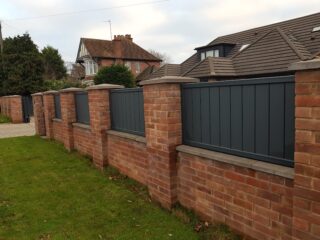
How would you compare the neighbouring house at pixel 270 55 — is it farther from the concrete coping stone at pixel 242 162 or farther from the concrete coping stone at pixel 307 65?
the concrete coping stone at pixel 307 65

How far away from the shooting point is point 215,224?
3.63m

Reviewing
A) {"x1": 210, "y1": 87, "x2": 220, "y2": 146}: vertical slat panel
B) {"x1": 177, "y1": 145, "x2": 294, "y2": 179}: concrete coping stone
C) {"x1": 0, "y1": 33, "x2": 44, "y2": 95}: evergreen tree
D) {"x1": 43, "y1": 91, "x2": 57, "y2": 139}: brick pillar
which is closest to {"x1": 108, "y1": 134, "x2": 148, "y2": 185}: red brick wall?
{"x1": 177, "y1": 145, "x2": 294, "y2": 179}: concrete coping stone

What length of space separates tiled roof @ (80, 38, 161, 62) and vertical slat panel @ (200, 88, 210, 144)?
1306 inches

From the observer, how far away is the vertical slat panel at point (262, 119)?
3.03 m

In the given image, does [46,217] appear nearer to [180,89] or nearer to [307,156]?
[180,89]

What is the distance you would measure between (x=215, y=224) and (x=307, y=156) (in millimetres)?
1578

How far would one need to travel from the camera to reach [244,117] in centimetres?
329

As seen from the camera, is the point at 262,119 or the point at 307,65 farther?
the point at 262,119

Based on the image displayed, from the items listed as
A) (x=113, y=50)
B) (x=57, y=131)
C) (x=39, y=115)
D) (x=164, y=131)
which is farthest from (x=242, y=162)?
(x=113, y=50)

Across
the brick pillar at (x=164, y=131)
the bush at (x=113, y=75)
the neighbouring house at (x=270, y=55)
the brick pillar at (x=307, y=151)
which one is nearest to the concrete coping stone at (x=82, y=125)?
the brick pillar at (x=164, y=131)

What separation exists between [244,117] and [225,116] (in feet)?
0.95

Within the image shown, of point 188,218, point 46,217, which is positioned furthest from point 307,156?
point 46,217

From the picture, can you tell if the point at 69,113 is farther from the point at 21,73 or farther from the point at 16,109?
the point at 21,73

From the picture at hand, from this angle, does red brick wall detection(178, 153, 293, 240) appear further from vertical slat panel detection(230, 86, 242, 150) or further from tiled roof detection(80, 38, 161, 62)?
tiled roof detection(80, 38, 161, 62)
